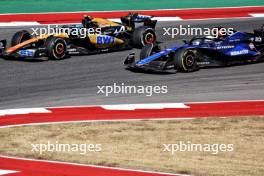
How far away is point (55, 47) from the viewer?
23438 millimetres

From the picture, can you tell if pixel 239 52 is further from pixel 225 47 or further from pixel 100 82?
pixel 100 82

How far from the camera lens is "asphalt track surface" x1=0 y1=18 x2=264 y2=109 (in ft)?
63.7

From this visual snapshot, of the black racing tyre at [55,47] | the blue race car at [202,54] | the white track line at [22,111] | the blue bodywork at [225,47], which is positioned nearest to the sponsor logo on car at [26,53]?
the black racing tyre at [55,47]

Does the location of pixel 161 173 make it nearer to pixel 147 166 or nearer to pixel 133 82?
pixel 147 166

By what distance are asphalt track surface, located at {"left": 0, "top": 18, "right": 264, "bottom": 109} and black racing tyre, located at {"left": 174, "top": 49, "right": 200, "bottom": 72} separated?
7.5 inches

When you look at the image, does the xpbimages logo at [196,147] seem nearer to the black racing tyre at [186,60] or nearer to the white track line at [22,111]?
the white track line at [22,111]

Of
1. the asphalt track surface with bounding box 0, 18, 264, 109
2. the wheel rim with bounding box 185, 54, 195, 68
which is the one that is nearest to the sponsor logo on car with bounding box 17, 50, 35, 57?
the asphalt track surface with bounding box 0, 18, 264, 109

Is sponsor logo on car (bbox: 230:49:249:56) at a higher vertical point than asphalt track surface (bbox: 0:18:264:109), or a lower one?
higher

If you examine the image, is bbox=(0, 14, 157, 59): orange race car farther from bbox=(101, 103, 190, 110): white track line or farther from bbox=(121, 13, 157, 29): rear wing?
bbox=(101, 103, 190, 110): white track line

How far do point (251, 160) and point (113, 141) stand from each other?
9.26 feet

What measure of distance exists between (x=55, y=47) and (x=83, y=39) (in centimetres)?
116

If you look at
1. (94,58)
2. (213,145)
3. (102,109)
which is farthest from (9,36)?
(213,145)

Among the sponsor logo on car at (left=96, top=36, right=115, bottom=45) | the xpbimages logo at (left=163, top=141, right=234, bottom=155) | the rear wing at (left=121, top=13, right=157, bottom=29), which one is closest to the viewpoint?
the xpbimages logo at (left=163, top=141, right=234, bottom=155)

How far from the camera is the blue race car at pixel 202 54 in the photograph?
71.1 feet
